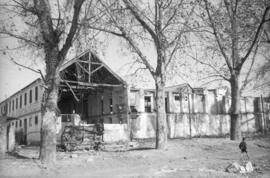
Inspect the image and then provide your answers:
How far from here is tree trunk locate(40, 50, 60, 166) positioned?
46.5 ft

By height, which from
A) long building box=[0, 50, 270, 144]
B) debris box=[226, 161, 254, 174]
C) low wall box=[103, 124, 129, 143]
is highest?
long building box=[0, 50, 270, 144]

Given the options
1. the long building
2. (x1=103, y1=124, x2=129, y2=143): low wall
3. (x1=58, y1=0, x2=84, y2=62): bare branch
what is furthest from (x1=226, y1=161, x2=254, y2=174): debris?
the long building

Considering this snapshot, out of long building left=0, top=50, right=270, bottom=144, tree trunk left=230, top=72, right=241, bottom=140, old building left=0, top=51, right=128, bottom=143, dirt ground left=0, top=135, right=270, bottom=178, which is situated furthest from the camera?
long building left=0, top=50, right=270, bottom=144

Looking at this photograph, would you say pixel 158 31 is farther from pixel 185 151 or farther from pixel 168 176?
pixel 168 176

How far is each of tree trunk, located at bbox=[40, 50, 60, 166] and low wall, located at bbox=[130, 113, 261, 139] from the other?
48.6 feet

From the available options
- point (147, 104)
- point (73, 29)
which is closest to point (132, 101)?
point (147, 104)

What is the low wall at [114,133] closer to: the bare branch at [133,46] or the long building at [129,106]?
the long building at [129,106]

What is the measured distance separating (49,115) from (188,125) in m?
21.1

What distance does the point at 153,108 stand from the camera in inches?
1236

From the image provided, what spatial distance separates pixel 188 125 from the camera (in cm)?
3272

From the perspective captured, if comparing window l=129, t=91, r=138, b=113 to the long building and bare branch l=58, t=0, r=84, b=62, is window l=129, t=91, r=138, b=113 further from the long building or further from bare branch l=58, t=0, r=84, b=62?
bare branch l=58, t=0, r=84, b=62

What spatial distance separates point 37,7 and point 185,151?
13094mm

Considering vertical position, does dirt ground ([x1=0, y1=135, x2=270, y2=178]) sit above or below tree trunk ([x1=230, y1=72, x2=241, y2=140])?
below

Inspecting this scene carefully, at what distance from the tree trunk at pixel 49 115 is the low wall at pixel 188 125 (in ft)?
48.6
